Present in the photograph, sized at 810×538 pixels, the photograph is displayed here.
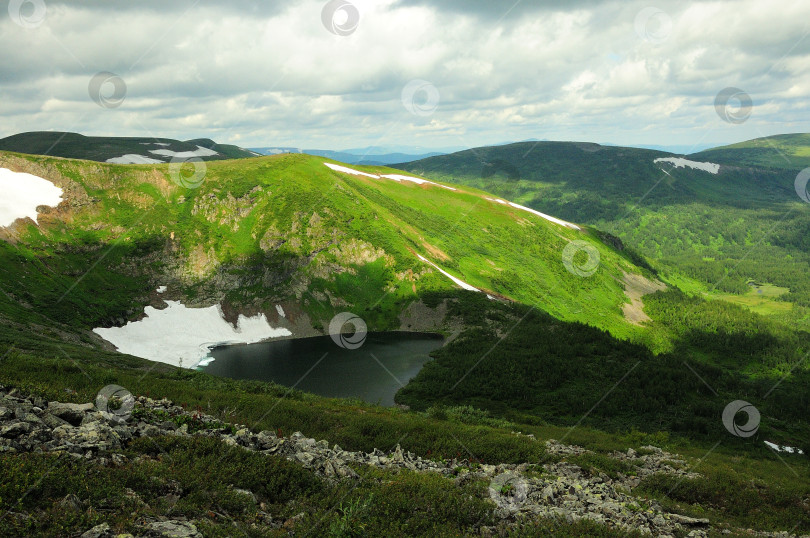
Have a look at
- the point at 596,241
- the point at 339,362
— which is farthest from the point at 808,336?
the point at 339,362

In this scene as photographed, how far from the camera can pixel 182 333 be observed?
306ft

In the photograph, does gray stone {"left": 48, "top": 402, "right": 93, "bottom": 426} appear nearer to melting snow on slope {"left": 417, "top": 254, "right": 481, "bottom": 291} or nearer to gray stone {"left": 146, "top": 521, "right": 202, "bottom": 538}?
gray stone {"left": 146, "top": 521, "right": 202, "bottom": 538}

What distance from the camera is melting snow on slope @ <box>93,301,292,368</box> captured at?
82750 mm

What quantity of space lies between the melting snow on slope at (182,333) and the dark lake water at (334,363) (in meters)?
4.08

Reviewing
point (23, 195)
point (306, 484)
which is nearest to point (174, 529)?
point (306, 484)

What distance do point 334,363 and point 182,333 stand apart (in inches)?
1447

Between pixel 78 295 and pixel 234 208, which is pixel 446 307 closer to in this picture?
pixel 234 208

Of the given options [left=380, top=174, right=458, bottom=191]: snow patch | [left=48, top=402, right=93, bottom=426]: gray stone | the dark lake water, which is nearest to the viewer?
[left=48, top=402, right=93, bottom=426]: gray stone

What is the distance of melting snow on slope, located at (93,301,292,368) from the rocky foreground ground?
69347 mm

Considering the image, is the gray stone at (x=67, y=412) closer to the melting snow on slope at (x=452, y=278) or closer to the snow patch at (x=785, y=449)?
the snow patch at (x=785, y=449)

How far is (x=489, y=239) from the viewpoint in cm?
15412

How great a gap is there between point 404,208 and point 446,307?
55650 millimetres

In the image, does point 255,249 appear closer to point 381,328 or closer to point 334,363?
point 381,328

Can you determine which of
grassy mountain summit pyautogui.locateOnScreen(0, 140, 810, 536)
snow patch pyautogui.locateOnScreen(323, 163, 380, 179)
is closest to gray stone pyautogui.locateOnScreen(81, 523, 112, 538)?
grassy mountain summit pyautogui.locateOnScreen(0, 140, 810, 536)
